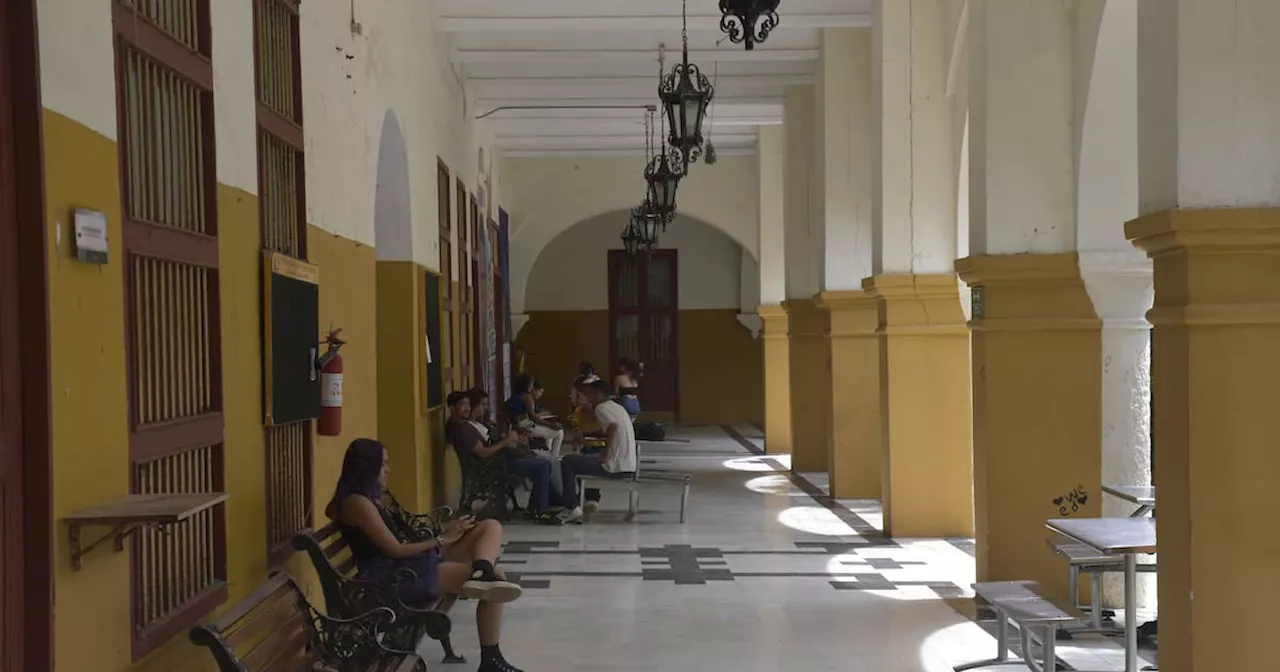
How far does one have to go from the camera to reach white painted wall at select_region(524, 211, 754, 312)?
25.9 meters

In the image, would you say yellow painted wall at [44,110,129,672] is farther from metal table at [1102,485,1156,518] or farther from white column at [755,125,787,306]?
white column at [755,125,787,306]

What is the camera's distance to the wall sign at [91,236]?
3.56 m

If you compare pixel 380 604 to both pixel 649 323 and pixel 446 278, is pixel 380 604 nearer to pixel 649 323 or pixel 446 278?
pixel 446 278

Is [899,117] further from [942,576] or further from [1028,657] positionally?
[1028,657]

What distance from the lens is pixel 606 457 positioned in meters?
11.6

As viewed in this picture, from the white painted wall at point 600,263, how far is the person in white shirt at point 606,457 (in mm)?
13967

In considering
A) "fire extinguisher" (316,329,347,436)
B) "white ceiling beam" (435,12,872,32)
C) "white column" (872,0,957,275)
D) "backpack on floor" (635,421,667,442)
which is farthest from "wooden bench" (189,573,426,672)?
"backpack on floor" (635,421,667,442)

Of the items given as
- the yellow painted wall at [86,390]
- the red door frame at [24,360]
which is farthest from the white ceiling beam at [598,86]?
the red door frame at [24,360]

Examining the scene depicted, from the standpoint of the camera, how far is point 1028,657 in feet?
20.1

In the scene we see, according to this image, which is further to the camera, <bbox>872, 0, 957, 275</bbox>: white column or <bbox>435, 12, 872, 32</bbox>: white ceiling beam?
<bbox>435, 12, 872, 32</bbox>: white ceiling beam

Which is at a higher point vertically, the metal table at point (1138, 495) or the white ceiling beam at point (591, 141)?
the white ceiling beam at point (591, 141)

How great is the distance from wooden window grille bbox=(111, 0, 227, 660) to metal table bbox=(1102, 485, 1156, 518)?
14.6ft

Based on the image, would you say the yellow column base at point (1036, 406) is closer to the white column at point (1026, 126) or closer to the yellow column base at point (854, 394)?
the white column at point (1026, 126)

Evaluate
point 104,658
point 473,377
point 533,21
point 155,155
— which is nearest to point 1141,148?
point 155,155
